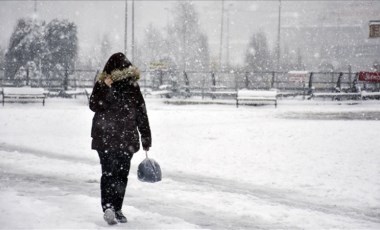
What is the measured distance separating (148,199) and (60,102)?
66.4 ft

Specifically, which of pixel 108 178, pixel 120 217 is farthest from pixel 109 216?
pixel 108 178

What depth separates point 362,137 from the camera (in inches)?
520

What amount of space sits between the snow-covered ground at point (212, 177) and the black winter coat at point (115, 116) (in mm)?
987

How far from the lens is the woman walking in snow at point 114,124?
A: 18.9ft

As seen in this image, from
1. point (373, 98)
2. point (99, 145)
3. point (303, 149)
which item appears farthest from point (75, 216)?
point (373, 98)

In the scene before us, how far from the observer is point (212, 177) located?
31.5 ft

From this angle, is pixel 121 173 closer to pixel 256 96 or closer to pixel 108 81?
pixel 108 81

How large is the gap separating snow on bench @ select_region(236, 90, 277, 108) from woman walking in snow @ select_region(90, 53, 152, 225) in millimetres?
18287

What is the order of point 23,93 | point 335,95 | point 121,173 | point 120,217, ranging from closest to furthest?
point 121,173
point 120,217
point 23,93
point 335,95

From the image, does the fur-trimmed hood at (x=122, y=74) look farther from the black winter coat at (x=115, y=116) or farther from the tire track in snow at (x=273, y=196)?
the tire track in snow at (x=273, y=196)

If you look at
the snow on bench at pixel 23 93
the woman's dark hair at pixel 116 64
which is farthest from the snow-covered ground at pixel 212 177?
the snow on bench at pixel 23 93

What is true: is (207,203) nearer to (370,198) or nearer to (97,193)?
(97,193)

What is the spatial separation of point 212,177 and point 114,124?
4.16 metres

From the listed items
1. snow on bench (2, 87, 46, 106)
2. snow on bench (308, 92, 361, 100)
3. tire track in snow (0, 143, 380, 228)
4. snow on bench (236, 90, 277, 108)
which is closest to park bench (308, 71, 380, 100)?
Answer: snow on bench (308, 92, 361, 100)
